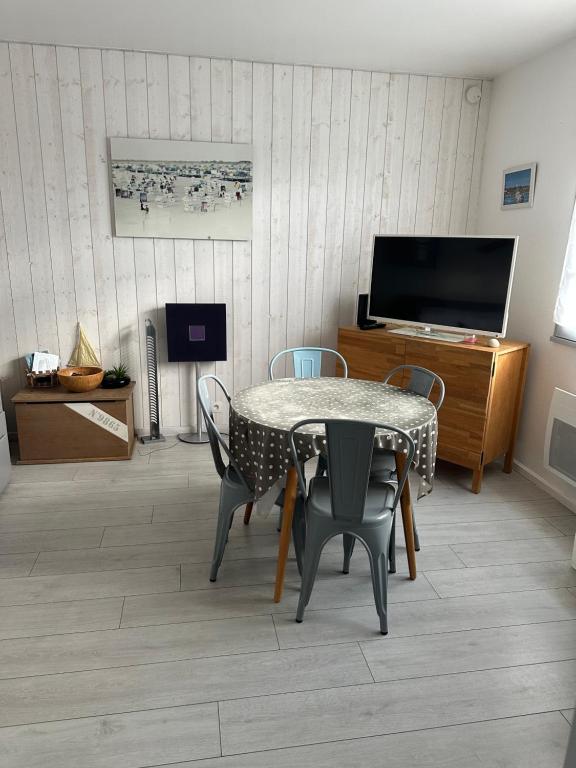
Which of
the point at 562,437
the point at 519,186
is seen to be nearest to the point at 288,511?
the point at 562,437

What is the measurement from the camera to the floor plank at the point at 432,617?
2.12 meters

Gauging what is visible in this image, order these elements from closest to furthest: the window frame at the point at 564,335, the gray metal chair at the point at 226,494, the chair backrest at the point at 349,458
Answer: the chair backrest at the point at 349,458
the gray metal chair at the point at 226,494
the window frame at the point at 564,335

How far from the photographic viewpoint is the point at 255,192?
3906 millimetres

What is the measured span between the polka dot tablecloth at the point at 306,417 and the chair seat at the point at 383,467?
0.61 feet

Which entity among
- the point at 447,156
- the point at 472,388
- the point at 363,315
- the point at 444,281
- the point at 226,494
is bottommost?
the point at 226,494

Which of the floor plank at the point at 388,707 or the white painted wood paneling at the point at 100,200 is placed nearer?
the floor plank at the point at 388,707

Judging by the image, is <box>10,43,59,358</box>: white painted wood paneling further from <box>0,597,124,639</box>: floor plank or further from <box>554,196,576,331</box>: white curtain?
<box>554,196,576,331</box>: white curtain

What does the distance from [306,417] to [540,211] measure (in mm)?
2186

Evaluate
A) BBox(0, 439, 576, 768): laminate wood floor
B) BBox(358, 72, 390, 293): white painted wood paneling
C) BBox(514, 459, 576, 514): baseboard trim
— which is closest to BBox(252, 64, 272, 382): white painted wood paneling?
BBox(358, 72, 390, 293): white painted wood paneling

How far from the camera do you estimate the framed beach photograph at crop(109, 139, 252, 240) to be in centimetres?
371

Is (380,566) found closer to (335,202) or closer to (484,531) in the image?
(484,531)

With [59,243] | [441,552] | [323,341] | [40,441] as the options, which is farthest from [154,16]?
[441,552]

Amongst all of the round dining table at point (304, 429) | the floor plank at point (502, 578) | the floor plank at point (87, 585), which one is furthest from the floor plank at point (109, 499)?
the floor plank at point (502, 578)

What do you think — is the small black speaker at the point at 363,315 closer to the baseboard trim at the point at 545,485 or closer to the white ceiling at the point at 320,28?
the baseboard trim at the point at 545,485
